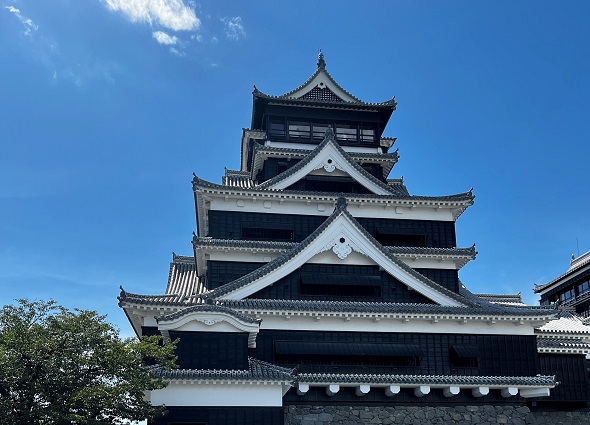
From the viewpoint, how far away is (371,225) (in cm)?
2702

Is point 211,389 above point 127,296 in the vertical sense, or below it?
below

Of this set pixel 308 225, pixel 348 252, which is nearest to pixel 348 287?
pixel 348 252

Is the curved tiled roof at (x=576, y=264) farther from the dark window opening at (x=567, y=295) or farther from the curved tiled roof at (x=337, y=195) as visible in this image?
the curved tiled roof at (x=337, y=195)

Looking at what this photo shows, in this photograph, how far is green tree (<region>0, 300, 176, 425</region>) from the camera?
50.5ft

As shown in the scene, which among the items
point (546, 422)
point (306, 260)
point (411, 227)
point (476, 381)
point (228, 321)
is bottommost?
point (546, 422)

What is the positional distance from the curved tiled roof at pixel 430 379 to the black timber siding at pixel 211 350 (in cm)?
234

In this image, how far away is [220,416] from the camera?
18703mm

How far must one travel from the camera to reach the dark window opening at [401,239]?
26953 mm

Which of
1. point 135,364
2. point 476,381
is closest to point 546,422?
point 476,381

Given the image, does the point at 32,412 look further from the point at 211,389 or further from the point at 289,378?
the point at 289,378

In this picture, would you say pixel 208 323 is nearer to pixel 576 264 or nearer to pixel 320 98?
pixel 320 98

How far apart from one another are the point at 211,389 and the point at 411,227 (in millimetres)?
12382

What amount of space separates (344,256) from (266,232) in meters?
3.93

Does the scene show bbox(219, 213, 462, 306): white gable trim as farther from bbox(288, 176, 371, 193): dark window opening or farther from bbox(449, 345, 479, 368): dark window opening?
bbox(288, 176, 371, 193): dark window opening
